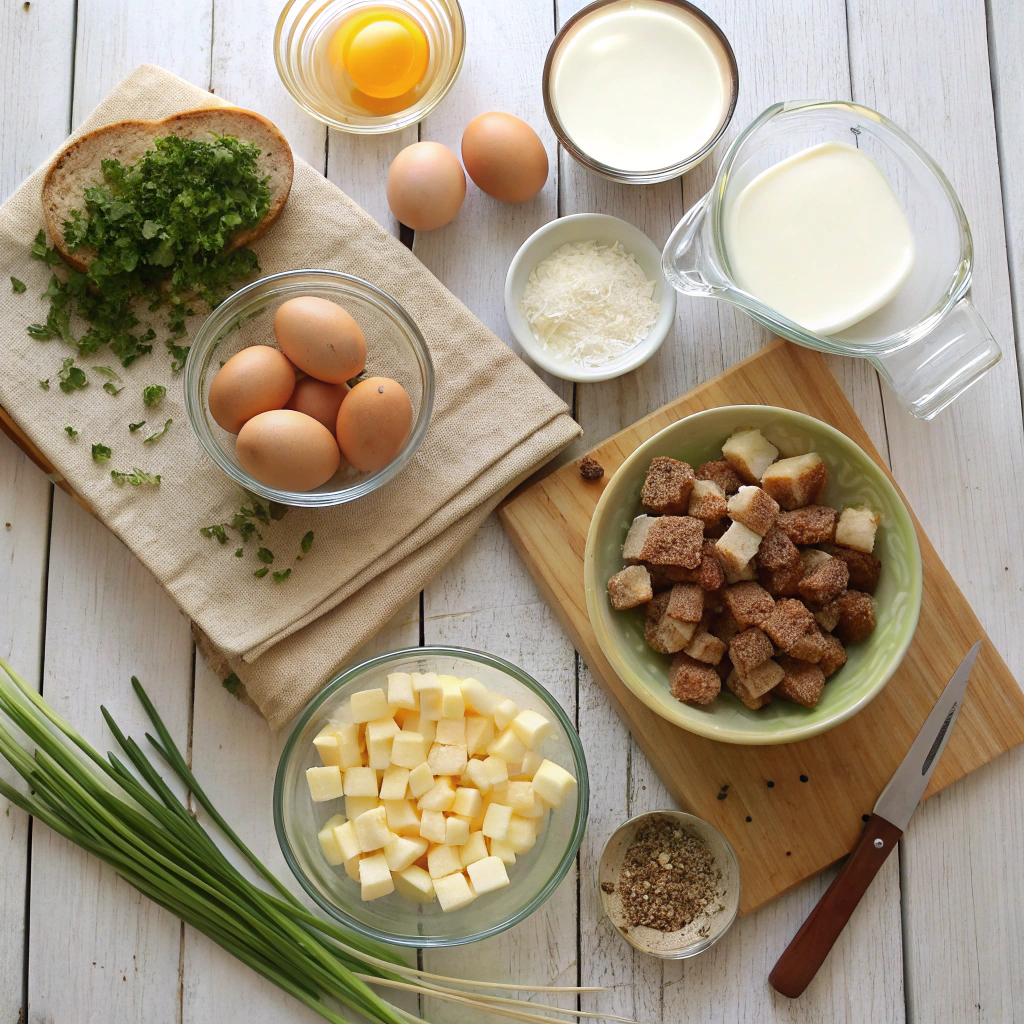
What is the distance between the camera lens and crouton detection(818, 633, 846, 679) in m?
1.61

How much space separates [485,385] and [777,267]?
0.64 metres

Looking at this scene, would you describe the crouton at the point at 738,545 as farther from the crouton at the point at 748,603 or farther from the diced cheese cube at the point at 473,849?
the diced cheese cube at the point at 473,849

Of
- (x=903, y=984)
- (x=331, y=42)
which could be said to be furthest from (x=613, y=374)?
(x=903, y=984)

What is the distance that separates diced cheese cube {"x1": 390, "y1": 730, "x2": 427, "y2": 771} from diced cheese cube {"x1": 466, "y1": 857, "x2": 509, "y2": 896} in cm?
23

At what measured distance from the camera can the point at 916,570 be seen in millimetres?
1598

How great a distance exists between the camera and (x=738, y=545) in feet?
5.25

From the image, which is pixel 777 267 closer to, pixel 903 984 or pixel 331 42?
pixel 331 42

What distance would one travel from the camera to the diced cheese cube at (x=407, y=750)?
172 cm

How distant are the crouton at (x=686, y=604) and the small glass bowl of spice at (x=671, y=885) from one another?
1.53 feet

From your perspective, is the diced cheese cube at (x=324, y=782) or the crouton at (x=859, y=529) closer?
the crouton at (x=859, y=529)

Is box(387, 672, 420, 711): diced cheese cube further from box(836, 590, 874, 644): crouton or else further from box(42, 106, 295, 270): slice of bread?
box(42, 106, 295, 270): slice of bread

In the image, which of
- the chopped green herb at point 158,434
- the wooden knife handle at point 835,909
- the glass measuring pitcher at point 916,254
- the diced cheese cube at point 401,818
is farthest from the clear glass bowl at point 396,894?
the glass measuring pitcher at point 916,254

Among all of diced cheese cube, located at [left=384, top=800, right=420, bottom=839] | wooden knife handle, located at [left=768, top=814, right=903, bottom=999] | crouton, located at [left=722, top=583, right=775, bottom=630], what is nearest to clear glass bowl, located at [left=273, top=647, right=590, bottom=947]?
diced cheese cube, located at [left=384, top=800, right=420, bottom=839]

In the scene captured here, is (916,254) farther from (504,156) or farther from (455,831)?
(455,831)
